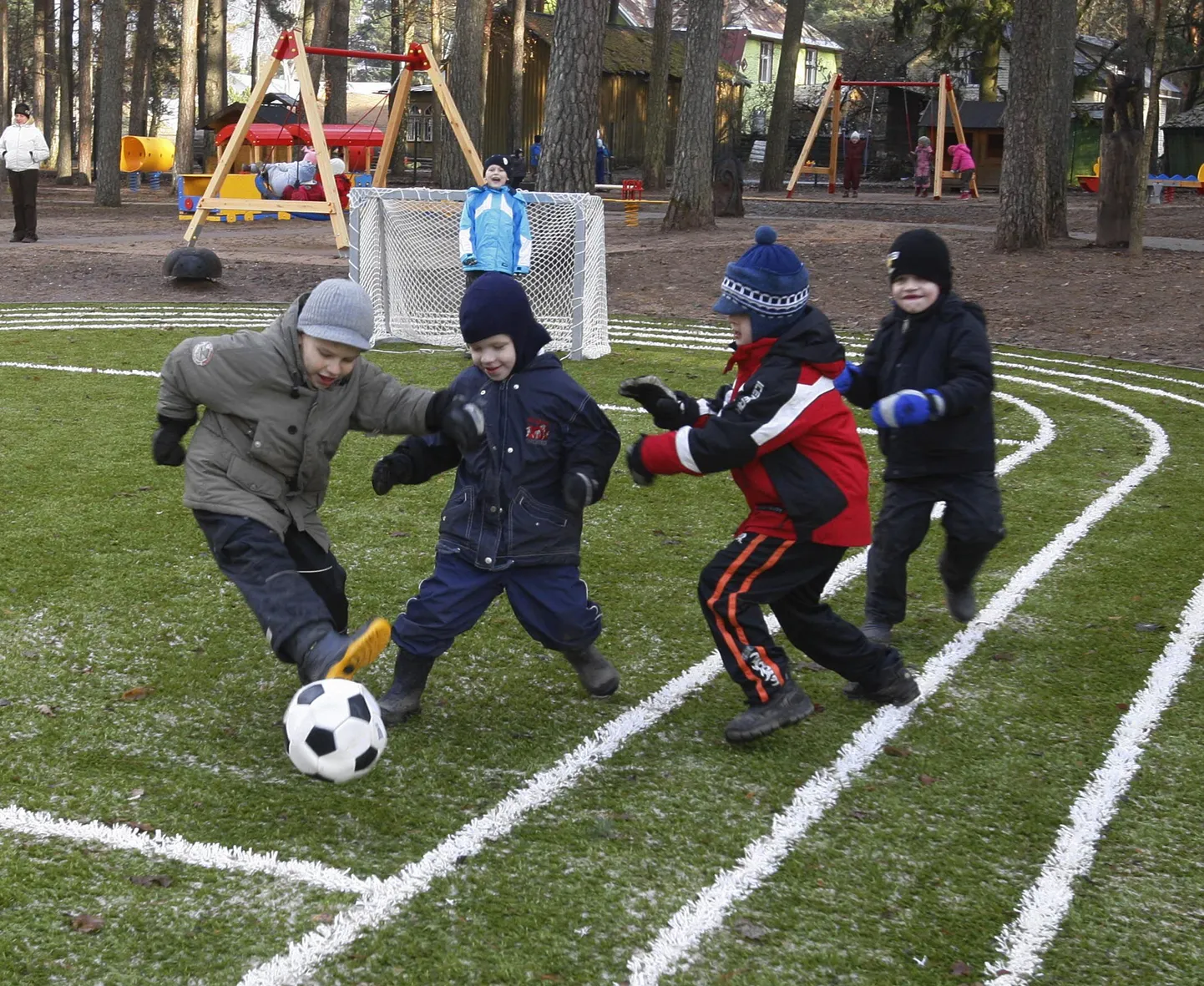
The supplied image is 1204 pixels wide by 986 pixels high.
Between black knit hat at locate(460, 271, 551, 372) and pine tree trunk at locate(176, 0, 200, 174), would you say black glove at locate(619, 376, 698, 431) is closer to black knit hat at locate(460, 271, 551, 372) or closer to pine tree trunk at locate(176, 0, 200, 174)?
black knit hat at locate(460, 271, 551, 372)

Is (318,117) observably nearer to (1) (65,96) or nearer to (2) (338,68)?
(2) (338,68)

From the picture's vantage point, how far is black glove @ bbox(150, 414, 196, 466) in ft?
15.0

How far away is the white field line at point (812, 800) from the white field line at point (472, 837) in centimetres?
62

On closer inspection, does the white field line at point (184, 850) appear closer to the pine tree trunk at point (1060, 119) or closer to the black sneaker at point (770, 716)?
the black sneaker at point (770, 716)

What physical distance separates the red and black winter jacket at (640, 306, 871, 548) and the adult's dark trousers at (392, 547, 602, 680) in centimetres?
50

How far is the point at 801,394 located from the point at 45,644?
2.93 m

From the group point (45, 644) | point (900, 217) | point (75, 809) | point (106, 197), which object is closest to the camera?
point (75, 809)

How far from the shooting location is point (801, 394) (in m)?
4.26

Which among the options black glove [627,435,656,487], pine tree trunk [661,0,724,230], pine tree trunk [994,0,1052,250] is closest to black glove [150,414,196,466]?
black glove [627,435,656,487]

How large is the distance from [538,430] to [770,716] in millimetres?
1152

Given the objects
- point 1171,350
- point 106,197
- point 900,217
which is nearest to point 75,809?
point 1171,350

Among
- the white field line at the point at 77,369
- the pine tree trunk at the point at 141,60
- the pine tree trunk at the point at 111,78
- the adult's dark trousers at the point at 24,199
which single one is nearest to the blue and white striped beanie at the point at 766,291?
the white field line at the point at 77,369

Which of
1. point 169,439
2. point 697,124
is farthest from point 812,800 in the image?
point 697,124

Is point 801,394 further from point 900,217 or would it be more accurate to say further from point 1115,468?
point 900,217
